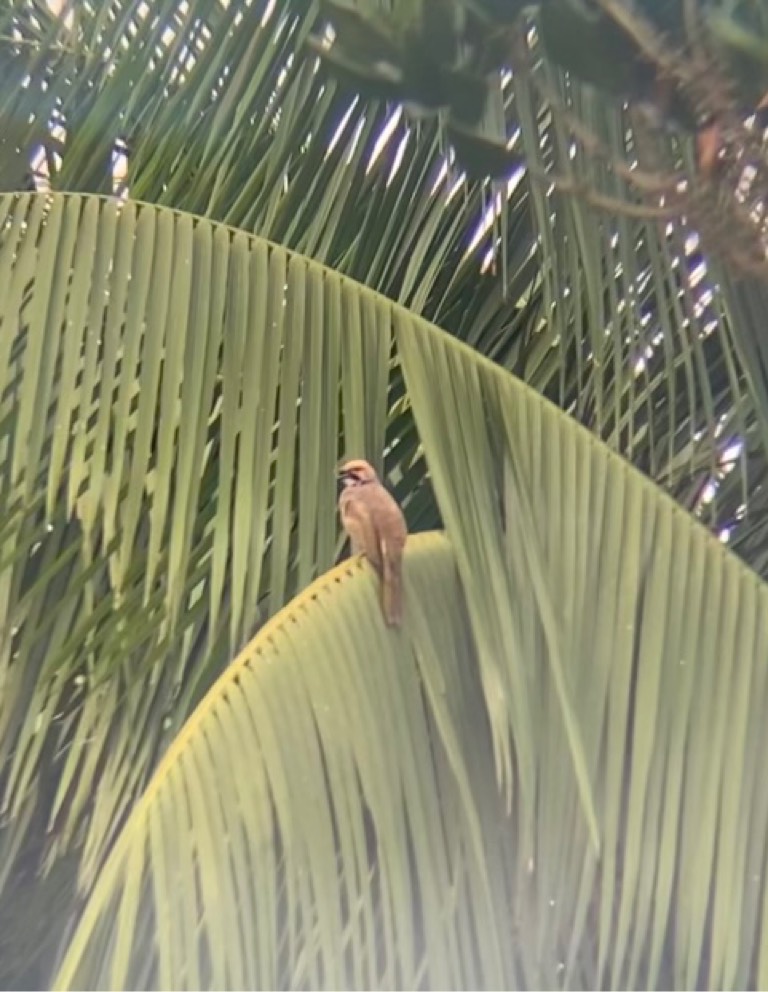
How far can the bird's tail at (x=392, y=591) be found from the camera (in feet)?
4.97

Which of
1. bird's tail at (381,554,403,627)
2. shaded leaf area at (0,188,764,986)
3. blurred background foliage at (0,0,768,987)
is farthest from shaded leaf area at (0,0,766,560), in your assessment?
bird's tail at (381,554,403,627)

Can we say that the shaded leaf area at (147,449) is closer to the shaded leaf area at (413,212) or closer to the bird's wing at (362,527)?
the bird's wing at (362,527)

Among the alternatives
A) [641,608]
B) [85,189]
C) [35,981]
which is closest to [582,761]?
[641,608]

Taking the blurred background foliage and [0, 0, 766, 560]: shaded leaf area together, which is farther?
[0, 0, 766, 560]: shaded leaf area

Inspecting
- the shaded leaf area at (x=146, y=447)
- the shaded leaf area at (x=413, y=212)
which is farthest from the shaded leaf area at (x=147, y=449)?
the shaded leaf area at (x=413, y=212)

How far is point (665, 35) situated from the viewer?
1157mm

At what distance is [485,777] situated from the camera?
1.48 metres

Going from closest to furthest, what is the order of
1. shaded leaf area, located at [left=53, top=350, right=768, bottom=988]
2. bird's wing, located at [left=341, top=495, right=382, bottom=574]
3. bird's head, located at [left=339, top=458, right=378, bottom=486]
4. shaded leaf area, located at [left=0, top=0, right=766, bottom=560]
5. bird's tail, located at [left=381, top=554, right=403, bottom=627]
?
shaded leaf area, located at [left=53, top=350, right=768, bottom=988], bird's tail, located at [left=381, top=554, right=403, bottom=627], bird's wing, located at [left=341, top=495, right=382, bottom=574], bird's head, located at [left=339, top=458, right=378, bottom=486], shaded leaf area, located at [left=0, top=0, right=766, bottom=560]

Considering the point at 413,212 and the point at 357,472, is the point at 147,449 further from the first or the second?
the point at 413,212

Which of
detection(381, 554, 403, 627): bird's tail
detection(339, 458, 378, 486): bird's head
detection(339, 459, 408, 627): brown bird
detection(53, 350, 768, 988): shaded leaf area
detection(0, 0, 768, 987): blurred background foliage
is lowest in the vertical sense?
detection(53, 350, 768, 988): shaded leaf area

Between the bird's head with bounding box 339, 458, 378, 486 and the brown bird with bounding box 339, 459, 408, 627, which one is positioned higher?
the bird's head with bounding box 339, 458, 378, 486

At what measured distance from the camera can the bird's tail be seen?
1.51 meters

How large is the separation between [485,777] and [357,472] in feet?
1.47

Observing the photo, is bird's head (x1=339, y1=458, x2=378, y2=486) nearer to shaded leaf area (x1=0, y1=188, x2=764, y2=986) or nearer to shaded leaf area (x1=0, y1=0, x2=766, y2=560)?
shaded leaf area (x1=0, y1=188, x2=764, y2=986)
